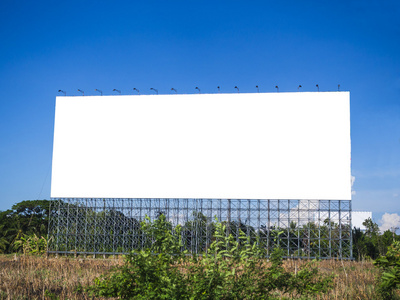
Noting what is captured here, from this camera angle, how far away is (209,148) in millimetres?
31109

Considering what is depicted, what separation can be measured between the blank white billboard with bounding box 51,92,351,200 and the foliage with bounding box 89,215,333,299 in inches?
900

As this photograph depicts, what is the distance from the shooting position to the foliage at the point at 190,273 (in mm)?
6621

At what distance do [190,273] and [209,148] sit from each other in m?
24.2

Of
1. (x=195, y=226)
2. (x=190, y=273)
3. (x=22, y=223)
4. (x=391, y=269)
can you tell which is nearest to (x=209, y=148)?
(x=195, y=226)

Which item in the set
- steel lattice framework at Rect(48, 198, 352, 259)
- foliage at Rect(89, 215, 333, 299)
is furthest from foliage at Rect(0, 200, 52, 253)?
foliage at Rect(89, 215, 333, 299)

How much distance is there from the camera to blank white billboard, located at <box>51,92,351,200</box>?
2994 centimetres

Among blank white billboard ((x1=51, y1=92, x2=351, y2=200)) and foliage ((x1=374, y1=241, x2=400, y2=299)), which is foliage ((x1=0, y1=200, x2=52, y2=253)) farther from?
foliage ((x1=374, y1=241, x2=400, y2=299))

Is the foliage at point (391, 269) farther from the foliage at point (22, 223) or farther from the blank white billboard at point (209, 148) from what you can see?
the foliage at point (22, 223)

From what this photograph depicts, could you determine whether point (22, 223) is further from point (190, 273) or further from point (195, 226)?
point (190, 273)

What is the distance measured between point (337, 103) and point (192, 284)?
85.5ft

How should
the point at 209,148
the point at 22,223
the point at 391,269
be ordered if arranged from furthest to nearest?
1. the point at 22,223
2. the point at 209,148
3. the point at 391,269

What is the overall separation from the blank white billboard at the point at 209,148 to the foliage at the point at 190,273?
22.9 metres

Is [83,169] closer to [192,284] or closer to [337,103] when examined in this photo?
[337,103]

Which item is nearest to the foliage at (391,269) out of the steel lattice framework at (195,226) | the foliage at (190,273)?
the foliage at (190,273)
